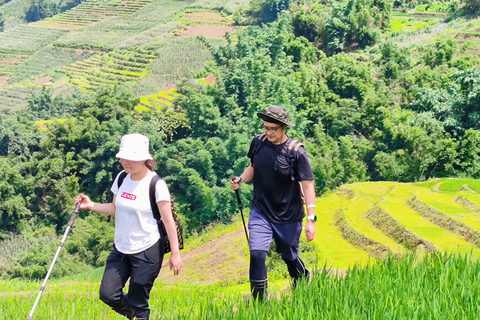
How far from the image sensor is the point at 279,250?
4555mm

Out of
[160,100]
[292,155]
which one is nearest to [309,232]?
[292,155]

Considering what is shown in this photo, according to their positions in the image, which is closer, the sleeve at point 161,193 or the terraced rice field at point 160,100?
the sleeve at point 161,193

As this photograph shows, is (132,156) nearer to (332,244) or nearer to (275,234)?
(275,234)

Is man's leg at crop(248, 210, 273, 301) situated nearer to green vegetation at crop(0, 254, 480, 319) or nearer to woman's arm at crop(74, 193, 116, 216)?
green vegetation at crop(0, 254, 480, 319)

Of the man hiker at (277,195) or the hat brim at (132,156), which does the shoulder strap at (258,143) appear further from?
the hat brim at (132,156)

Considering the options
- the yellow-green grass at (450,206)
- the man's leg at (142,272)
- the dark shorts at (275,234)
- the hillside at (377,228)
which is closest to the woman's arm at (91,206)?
the man's leg at (142,272)

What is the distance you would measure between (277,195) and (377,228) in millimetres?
6082

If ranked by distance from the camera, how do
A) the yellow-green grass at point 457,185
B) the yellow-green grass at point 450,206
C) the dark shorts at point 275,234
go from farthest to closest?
the yellow-green grass at point 457,185 → the yellow-green grass at point 450,206 → the dark shorts at point 275,234

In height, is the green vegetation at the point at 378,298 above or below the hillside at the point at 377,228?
above

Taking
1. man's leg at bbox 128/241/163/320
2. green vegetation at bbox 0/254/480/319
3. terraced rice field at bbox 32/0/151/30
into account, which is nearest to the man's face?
green vegetation at bbox 0/254/480/319

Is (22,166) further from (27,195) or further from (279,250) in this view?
(279,250)

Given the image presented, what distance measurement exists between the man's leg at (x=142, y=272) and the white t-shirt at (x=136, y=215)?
2.0 inches

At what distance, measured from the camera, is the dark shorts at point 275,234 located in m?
4.44

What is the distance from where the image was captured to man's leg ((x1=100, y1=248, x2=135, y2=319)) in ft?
13.4
